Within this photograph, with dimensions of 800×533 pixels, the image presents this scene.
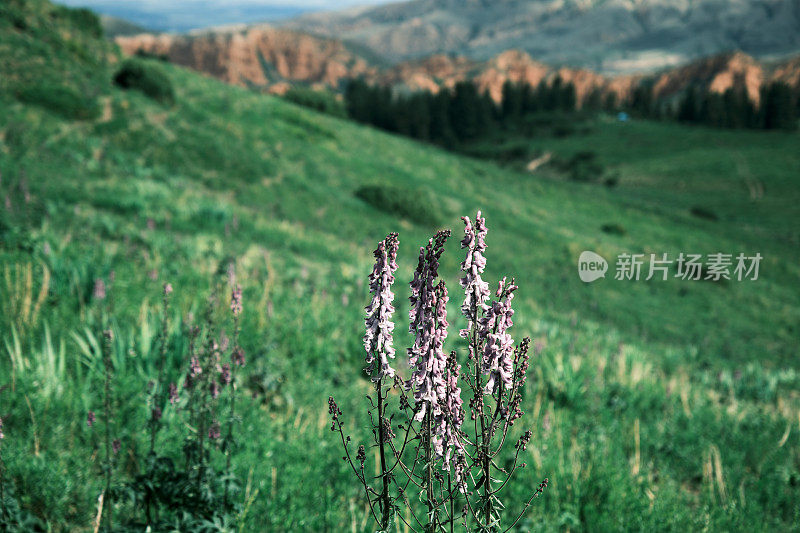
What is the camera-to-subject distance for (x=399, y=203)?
20.9m

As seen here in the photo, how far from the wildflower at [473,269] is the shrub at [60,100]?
1875 centimetres

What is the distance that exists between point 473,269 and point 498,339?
9.6 inches

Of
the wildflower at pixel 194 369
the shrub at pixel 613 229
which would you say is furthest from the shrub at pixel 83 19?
the shrub at pixel 613 229

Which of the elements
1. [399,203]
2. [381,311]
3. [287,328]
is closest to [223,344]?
[381,311]

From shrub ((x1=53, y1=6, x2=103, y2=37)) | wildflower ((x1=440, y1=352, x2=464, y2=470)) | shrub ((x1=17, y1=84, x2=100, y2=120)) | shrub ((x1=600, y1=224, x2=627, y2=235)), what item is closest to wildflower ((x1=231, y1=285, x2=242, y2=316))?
wildflower ((x1=440, y1=352, x2=464, y2=470))

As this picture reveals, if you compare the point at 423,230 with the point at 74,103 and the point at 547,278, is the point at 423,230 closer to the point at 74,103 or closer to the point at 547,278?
the point at 547,278

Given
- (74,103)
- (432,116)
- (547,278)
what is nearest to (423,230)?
(547,278)

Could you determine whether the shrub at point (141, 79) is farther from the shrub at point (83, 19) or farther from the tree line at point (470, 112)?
the tree line at point (470, 112)

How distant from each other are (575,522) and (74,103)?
19.1m

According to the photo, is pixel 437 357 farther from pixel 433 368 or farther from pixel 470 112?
pixel 470 112

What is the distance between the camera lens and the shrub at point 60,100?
15177 millimetres

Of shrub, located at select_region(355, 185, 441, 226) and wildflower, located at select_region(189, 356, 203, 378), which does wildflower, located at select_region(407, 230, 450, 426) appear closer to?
wildflower, located at select_region(189, 356, 203, 378)

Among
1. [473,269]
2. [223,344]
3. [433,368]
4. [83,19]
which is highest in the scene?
[83,19]

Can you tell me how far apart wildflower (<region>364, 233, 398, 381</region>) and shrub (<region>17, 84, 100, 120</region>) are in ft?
61.1
